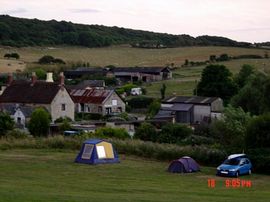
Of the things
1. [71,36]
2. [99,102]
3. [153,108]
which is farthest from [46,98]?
[71,36]

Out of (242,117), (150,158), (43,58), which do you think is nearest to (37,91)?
(242,117)

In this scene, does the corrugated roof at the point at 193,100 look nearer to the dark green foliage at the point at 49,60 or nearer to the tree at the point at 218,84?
the tree at the point at 218,84

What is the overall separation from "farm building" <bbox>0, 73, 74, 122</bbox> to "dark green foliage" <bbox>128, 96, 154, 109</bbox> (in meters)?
13.9

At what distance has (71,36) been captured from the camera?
16588 cm

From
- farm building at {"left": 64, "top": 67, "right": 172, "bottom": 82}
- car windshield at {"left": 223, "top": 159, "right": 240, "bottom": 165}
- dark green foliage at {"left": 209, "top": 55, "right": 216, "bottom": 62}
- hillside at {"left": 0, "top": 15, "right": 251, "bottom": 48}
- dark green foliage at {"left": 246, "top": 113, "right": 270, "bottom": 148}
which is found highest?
hillside at {"left": 0, "top": 15, "right": 251, "bottom": 48}

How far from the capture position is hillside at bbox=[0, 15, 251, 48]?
155875 millimetres

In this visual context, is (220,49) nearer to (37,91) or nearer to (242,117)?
(37,91)

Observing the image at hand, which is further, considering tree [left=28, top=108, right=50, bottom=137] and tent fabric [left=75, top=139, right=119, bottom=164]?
tree [left=28, top=108, right=50, bottom=137]

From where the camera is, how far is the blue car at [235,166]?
26.1m

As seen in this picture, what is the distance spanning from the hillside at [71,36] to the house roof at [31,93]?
88.4 metres

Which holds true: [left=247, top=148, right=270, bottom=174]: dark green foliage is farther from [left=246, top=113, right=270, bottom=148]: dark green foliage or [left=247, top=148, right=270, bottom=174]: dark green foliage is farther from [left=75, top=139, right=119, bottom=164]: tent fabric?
[left=75, top=139, right=119, bottom=164]: tent fabric

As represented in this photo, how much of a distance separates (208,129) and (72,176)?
77.4 feet

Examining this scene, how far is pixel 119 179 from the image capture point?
78.7ft

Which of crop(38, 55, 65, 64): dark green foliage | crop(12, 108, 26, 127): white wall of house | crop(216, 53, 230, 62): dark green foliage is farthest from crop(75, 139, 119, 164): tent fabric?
crop(38, 55, 65, 64): dark green foliage
